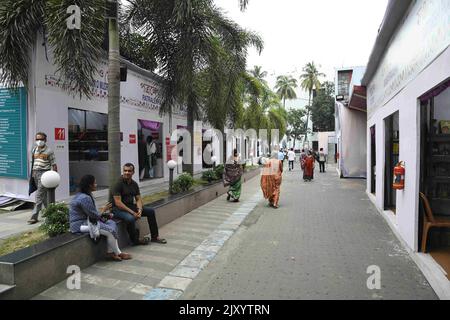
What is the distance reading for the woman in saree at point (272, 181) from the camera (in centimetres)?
990

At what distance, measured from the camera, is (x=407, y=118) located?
5.77 meters

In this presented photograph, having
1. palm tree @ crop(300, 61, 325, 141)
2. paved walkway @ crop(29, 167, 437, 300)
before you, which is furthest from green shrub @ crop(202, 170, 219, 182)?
palm tree @ crop(300, 61, 325, 141)

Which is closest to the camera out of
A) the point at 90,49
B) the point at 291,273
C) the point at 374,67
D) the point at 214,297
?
the point at 214,297

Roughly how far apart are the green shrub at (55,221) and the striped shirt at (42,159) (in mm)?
2187

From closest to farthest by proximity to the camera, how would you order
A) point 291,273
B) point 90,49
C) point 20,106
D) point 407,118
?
1. point 291,273
2. point 407,118
3. point 90,49
4. point 20,106

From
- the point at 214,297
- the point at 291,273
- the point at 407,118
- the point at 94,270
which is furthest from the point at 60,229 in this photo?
the point at 407,118

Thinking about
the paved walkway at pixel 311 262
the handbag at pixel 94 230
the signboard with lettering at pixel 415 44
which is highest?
the signboard with lettering at pixel 415 44

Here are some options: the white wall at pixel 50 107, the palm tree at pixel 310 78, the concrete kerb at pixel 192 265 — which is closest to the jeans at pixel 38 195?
the white wall at pixel 50 107

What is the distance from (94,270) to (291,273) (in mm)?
2473

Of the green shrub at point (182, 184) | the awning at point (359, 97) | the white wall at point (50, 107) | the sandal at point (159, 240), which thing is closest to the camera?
the sandal at point (159, 240)

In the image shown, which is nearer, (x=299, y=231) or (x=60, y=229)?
(x=60, y=229)

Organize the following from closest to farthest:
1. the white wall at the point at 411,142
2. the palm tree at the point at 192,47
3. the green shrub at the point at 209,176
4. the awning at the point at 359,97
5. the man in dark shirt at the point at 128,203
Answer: the white wall at the point at 411,142 < the man in dark shirt at the point at 128,203 < the palm tree at the point at 192,47 < the green shrub at the point at 209,176 < the awning at the point at 359,97

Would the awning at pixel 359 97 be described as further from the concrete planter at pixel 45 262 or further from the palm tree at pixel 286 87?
the palm tree at pixel 286 87
